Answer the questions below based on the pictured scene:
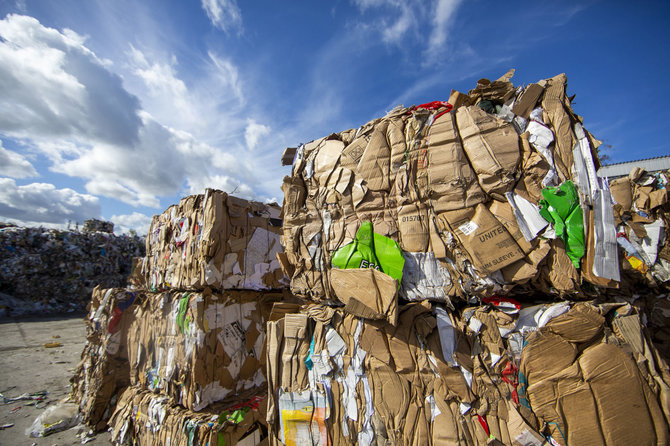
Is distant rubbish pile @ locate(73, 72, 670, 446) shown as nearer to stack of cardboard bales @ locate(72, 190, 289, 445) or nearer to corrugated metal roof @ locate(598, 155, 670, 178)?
stack of cardboard bales @ locate(72, 190, 289, 445)

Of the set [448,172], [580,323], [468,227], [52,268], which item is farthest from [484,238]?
[52,268]

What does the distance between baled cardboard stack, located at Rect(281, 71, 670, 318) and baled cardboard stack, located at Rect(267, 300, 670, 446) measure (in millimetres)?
108

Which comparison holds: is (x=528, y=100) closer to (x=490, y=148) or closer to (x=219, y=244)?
(x=490, y=148)

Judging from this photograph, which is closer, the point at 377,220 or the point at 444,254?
the point at 444,254

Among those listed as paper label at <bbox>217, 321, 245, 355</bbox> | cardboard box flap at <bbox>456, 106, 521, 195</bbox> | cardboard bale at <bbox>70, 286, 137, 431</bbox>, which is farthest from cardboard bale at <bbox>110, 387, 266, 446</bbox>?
cardboard box flap at <bbox>456, 106, 521, 195</bbox>

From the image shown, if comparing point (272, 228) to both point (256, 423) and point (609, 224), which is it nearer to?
point (256, 423)

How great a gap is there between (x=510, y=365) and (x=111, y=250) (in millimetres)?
10972

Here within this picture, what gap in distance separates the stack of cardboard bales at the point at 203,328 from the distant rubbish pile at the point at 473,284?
0.83 meters

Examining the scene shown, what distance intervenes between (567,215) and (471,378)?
65 centimetres

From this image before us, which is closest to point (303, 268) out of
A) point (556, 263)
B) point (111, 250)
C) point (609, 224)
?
point (556, 263)

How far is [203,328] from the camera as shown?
6.63 feet

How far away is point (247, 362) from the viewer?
2.26 meters

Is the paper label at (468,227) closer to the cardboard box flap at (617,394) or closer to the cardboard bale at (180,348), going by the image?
the cardboard box flap at (617,394)

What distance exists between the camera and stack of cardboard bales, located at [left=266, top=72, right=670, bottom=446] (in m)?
0.90
